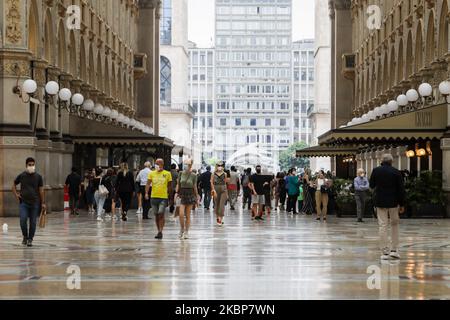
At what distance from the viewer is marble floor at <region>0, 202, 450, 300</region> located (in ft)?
44.4

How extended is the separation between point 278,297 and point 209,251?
777 cm

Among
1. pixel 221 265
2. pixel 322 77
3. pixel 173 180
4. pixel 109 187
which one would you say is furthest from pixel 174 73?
pixel 221 265

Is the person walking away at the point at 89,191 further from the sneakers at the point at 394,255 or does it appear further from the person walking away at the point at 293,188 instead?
the sneakers at the point at 394,255

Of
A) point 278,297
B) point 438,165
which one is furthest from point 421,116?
point 278,297

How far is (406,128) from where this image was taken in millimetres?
35312

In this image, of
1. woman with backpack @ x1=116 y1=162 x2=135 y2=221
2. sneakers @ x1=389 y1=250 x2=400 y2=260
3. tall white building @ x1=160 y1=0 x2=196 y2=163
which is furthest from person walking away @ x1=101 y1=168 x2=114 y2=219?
tall white building @ x1=160 y1=0 x2=196 y2=163

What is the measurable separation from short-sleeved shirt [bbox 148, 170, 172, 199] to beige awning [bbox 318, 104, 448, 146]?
39.4ft

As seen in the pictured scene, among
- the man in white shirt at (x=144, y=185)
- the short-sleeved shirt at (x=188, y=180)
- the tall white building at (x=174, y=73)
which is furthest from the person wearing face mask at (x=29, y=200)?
the tall white building at (x=174, y=73)

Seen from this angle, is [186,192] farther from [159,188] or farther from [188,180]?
[159,188]

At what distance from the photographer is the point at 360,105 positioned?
63.2 metres

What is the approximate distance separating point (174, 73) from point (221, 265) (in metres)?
125

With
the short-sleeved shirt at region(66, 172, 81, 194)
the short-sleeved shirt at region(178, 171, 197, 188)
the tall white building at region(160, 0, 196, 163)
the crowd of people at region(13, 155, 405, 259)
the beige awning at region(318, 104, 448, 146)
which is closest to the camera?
the crowd of people at region(13, 155, 405, 259)

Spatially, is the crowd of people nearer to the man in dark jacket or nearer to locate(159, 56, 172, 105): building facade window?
the man in dark jacket
